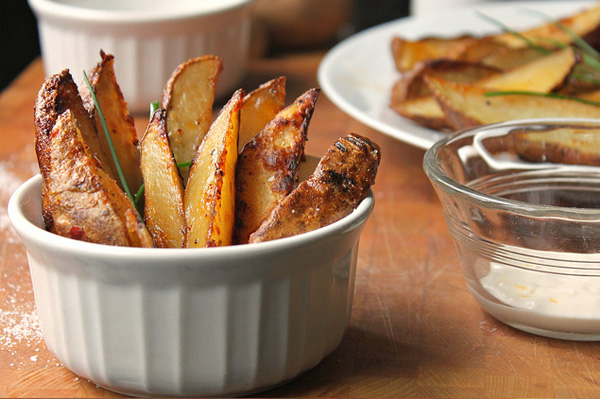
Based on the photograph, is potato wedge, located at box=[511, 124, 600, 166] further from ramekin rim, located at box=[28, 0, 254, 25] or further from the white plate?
ramekin rim, located at box=[28, 0, 254, 25]

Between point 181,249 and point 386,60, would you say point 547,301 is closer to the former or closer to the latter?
point 181,249

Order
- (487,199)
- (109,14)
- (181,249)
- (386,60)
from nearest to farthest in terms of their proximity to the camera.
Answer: (181,249)
(487,199)
(109,14)
(386,60)

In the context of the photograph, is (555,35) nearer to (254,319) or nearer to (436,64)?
(436,64)

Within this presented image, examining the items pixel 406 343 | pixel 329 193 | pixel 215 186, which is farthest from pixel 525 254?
pixel 215 186

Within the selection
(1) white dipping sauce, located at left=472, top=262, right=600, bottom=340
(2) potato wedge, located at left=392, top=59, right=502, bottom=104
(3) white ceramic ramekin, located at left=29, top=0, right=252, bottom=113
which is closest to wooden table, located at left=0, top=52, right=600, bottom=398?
(1) white dipping sauce, located at left=472, top=262, right=600, bottom=340

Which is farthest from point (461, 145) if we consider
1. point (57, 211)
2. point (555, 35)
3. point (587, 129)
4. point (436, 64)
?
point (555, 35)

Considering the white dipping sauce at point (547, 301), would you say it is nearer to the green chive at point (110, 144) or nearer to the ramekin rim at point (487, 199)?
the ramekin rim at point (487, 199)
